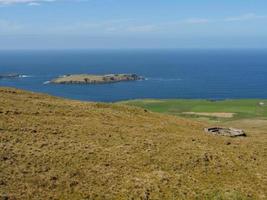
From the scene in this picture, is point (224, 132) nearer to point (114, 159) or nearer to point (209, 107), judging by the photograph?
point (114, 159)

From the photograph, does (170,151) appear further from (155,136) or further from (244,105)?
(244,105)

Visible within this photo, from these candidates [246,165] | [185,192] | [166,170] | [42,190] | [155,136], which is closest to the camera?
[42,190]

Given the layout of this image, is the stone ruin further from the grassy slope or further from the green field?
the green field

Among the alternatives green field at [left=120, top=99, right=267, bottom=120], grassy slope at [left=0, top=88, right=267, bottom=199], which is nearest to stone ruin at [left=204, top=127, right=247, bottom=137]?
grassy slope at [left=0, top=88, right=267, bottom=199]

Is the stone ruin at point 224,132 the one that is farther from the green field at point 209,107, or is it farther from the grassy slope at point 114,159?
the green field at point 209,107

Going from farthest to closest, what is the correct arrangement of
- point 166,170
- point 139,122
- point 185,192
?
1. point 139,122
2. point 166,170
3. point 185,192

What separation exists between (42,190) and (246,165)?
667 inches

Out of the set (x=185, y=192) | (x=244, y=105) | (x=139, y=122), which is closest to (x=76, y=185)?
(x=185, y=192)

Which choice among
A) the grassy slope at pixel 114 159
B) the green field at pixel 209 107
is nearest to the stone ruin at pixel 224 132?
the grassy slope at pixel 114 159

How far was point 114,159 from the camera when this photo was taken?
114ft

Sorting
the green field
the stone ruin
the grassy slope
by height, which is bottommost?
the green field

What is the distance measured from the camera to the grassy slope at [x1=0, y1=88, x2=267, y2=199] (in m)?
30.1

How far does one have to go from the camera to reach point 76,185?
30.2m

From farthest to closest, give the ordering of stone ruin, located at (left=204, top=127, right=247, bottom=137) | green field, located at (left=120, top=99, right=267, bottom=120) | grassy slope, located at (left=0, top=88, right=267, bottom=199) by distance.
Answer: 1. green field, located at (left=120, top=99, right=267, bottom=120)
2. stone ruin, located at (left=204, top=127, right=247, bottom=137)
3. grassy slope, located at (left=0, top=88, right=267, bottom=199)
